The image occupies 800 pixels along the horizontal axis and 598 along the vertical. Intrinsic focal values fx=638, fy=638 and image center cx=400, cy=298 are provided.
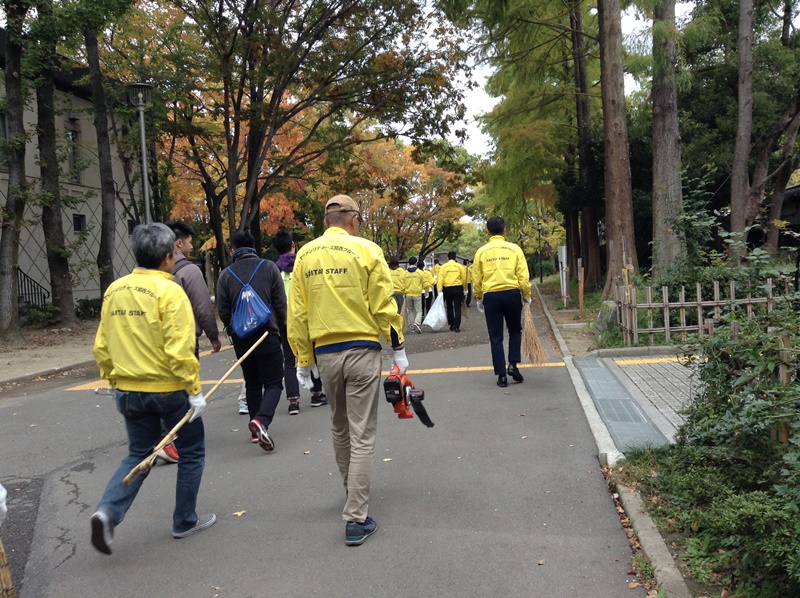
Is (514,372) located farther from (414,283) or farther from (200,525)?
(414,283)

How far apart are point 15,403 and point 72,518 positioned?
5.33 metres

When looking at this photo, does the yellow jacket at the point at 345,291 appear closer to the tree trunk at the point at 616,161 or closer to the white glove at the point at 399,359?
the white glove at the point at 399,359

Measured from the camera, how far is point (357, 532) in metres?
3.66

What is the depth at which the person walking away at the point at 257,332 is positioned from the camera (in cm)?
572

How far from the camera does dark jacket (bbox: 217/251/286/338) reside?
19.0ft

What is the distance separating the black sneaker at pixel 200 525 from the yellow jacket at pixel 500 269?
4434 mm

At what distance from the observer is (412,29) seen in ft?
53.6

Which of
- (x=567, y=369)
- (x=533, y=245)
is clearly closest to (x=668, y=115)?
(x=567, y=369)

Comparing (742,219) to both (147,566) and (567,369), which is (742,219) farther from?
(147,566)

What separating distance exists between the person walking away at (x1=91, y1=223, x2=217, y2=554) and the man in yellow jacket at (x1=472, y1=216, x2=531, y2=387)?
4418 millimetres

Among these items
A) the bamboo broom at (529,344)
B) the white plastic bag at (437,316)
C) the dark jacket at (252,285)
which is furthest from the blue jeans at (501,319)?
the white plastic bag at (437,316)

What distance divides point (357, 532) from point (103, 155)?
1685 cm

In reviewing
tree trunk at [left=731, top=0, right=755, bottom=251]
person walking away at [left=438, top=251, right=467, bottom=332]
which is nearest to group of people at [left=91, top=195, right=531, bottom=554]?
person walking away at [left=438, top=251, right=467, bottom=332]

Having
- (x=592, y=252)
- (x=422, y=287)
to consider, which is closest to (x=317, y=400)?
(x=422, y=287)
